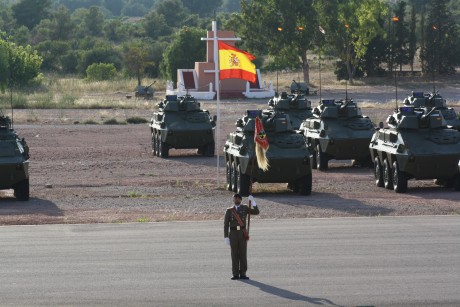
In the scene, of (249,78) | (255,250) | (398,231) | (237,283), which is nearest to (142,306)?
(237,283)

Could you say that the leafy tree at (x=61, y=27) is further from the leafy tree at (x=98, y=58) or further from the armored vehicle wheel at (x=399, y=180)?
the armored vehicle wheel at (x=399, y=180)

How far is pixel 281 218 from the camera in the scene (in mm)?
24641

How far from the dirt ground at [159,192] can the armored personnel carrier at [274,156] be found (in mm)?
446

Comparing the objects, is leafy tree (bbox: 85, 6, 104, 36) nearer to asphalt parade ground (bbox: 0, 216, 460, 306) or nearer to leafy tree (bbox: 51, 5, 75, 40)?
leafy tree (bbox: 51, 5, 75, 40)

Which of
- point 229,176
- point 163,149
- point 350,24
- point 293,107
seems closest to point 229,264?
point 229,176

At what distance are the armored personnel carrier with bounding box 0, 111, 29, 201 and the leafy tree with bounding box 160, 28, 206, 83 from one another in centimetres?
6342

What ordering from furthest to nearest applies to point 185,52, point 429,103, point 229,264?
point 185,52 < point 429,103 < point 229,264

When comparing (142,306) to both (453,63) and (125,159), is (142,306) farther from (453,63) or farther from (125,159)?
(453,63)

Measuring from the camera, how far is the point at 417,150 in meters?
28.2

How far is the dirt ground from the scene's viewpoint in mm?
25547

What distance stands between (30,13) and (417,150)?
133815mm

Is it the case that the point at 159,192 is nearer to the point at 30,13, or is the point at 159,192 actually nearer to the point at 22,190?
the point at 22,190

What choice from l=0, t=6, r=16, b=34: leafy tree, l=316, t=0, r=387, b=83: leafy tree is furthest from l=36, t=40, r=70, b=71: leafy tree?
l=316, t=0, r=387, b=83: leafy tree

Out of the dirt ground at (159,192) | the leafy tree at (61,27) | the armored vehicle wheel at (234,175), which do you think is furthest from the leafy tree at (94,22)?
the armored vehicle wheel at (234,175)
